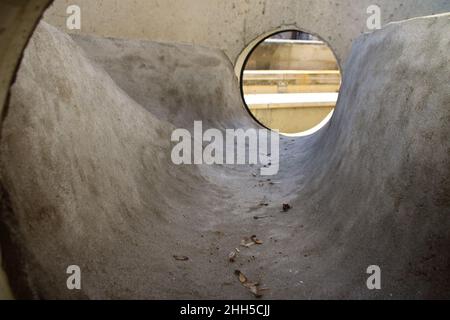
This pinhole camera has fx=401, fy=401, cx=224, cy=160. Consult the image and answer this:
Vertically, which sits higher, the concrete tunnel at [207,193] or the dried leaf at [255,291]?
the concrete tunnel at [207,193]

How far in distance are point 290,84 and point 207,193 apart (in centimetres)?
1377

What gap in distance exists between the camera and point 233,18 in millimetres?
8469

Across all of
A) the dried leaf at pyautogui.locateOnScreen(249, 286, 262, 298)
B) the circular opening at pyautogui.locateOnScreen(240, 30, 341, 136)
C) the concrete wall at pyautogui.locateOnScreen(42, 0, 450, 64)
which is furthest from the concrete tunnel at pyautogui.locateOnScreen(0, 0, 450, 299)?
the circular opening at pyautogui.locateOnScreen(240, 30, 341, 136)

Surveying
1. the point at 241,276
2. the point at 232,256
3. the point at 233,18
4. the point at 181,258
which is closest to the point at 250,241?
the point at 232,256

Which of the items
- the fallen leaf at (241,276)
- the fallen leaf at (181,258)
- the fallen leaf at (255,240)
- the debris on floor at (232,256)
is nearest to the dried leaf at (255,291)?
the fallen leaf at (241,276)

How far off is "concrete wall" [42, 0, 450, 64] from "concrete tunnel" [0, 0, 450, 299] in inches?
115

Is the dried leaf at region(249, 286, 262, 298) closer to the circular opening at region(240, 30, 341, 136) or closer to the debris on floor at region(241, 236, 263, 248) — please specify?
the debris on floor at region(241, 236, 263, 248)

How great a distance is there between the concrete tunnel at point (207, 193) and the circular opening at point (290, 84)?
394 inches

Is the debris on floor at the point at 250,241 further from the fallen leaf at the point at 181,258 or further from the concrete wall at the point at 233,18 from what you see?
the concrete wall at the point at 233,18

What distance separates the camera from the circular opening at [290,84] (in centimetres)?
1516

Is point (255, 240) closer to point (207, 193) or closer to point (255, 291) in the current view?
point (255, 291)

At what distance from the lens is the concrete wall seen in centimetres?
722

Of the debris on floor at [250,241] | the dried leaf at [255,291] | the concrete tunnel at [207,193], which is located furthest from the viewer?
the debris on floor at [250,241]

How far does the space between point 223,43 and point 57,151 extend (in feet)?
21.1
